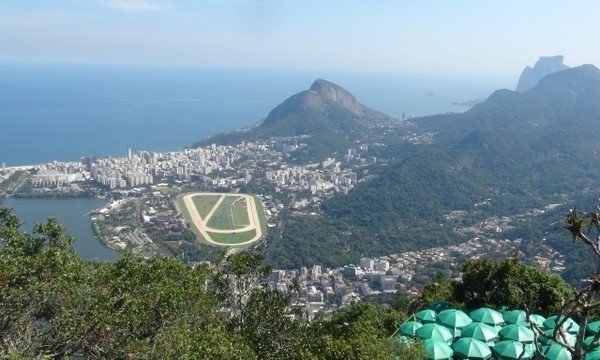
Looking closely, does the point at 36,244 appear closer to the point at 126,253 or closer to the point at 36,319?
the point at 126,253

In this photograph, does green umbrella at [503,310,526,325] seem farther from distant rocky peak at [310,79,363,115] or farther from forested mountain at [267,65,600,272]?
distant rocky peak at [310,79,363,115]

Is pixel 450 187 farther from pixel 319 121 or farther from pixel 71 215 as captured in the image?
pixel 319 121

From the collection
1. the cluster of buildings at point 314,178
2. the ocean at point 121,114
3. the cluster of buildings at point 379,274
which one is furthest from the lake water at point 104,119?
the cluster of buildings at point 314,178

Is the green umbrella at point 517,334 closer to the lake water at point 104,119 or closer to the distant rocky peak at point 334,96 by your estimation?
the lake water at point 104,119

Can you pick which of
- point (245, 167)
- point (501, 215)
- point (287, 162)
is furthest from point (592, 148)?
point (245, 167)

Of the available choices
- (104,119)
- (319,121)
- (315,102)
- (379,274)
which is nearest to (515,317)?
(379,274)
